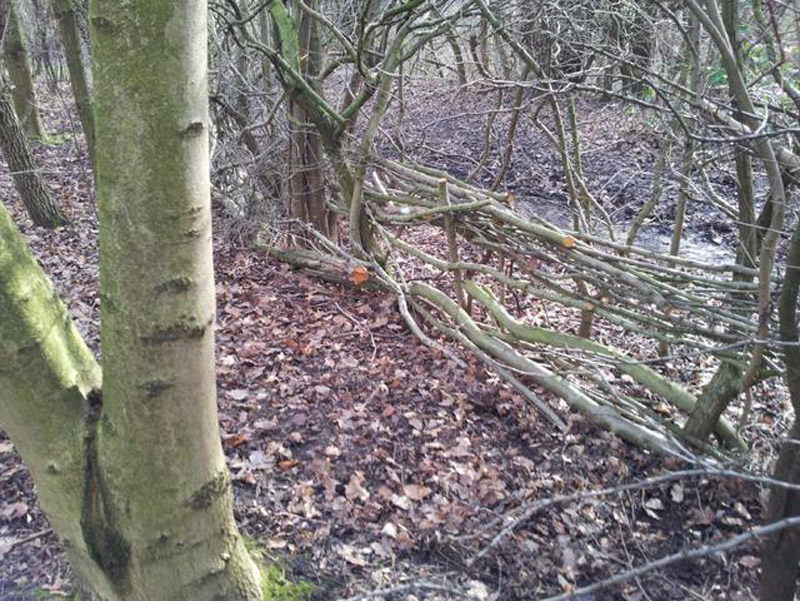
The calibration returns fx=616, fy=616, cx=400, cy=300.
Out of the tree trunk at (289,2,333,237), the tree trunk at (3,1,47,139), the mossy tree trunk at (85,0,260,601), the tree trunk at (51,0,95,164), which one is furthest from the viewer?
the tree trunk at (3,1,47,139)

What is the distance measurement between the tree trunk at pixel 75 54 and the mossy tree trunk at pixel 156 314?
455 centimetres

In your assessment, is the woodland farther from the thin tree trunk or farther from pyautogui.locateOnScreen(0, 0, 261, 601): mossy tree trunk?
the thin tree trunk

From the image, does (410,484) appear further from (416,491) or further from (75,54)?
(75,54)

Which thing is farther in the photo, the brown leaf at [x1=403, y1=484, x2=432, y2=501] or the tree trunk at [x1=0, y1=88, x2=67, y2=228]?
the tree trunk at [x1=0, y1=88, x2=67, y2=228]

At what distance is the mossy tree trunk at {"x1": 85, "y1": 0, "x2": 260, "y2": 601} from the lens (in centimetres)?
140

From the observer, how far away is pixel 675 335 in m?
3.49

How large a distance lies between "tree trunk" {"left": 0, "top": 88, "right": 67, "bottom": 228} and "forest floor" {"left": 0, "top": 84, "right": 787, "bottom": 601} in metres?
2.80

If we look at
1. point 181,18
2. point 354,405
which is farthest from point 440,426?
point 181,18

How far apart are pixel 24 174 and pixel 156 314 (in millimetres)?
6389

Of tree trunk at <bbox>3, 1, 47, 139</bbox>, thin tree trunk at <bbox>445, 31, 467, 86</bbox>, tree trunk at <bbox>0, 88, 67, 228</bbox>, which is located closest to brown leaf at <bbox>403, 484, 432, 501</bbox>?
thin tree trunk at <bbox>445, 31, 467, 86</bbox>

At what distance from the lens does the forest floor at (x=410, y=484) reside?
104 inches

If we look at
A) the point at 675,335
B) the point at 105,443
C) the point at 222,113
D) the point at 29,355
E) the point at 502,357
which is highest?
the point at 222,113

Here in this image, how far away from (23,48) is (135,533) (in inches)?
404

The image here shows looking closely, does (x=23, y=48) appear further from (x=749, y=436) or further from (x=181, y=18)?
(x=749, y=436)
